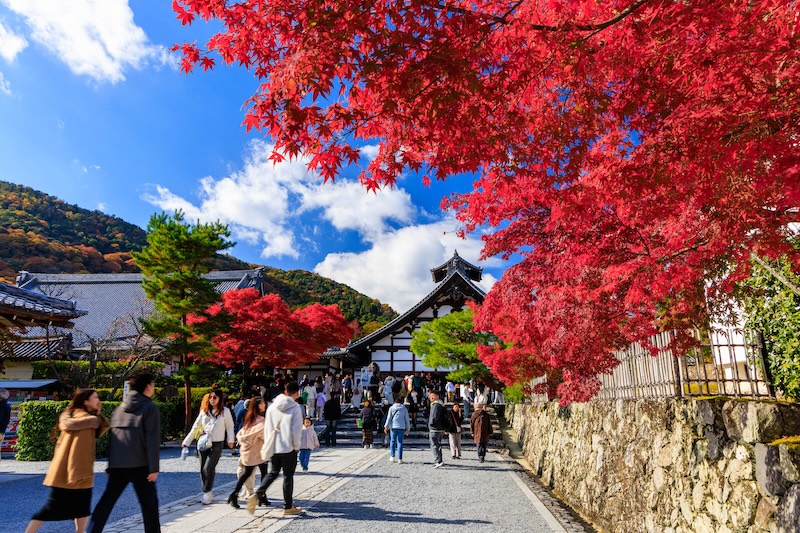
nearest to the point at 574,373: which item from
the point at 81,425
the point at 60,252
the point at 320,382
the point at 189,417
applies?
the point at 81,425

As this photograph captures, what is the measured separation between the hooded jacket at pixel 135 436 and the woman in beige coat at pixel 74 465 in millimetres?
200

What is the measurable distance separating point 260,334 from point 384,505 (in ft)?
52.0

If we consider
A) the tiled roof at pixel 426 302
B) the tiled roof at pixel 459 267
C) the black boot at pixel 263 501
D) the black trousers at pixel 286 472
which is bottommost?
the black boot at pixel 263 501

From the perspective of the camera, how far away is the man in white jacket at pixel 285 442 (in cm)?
661

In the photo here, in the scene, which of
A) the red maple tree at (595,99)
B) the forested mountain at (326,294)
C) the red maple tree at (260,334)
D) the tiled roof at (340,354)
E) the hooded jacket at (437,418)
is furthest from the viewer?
the forested mountain at (326,294)

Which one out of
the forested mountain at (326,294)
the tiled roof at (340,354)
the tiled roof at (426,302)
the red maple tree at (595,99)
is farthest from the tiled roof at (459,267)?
the red maple tree at (595,99)

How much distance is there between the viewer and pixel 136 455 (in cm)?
468

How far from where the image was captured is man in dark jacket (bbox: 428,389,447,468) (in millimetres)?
12148

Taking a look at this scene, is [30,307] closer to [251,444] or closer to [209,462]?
[209,462]

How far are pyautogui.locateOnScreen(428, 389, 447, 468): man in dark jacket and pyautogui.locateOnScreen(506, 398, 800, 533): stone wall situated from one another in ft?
11.6

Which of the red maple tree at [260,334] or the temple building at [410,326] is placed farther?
the temple building at [410,326]

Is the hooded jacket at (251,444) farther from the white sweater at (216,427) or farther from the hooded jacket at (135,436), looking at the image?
the hooded jacket at (135,436)

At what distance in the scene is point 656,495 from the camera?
18.6 ft

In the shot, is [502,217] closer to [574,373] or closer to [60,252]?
[574,373]
